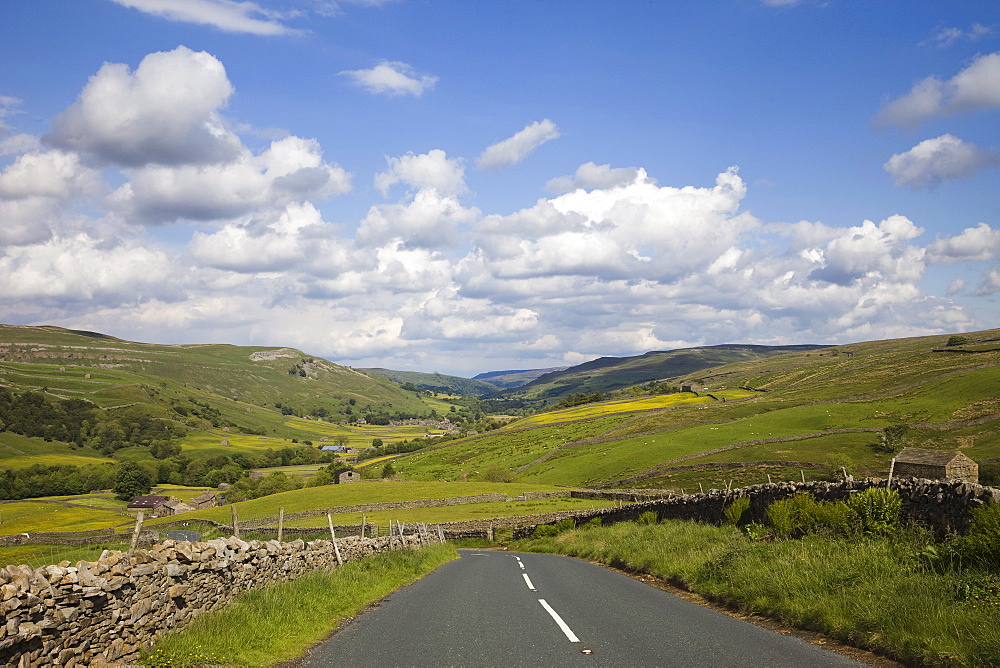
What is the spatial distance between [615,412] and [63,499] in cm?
12414

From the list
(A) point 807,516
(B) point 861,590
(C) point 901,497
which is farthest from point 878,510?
(B) point 861,590

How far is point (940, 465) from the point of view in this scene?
193 ft

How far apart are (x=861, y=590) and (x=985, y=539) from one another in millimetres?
2328

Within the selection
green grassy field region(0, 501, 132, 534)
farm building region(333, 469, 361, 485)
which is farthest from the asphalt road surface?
farm building region(333, 469, 361, 485)

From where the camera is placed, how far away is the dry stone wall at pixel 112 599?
7770mm

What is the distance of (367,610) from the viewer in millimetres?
15594

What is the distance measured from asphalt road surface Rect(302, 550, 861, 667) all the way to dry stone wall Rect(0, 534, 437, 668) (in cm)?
257

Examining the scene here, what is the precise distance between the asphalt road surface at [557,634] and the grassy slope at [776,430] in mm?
67330

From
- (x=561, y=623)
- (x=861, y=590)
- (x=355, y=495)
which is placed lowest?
(x=355, y=495)

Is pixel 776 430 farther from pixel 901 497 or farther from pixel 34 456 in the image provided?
pixel 34 456

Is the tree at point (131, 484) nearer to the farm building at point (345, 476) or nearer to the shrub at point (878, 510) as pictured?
the farm building at point (345, 476)

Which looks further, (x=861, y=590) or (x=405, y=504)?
(x=405, y=504)

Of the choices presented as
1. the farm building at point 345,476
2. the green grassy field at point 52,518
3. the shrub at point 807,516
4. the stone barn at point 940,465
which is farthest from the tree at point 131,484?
the shrub at point 807,516

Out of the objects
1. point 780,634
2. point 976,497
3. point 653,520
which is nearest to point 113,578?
point 780,634
